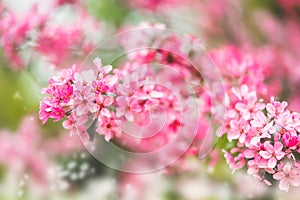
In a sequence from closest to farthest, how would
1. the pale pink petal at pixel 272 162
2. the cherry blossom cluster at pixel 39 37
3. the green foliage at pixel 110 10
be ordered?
the pale pink petal at pixel 272 162 < the cherry blossom cluster at pixel 39 37 < the green foliage at pixel 110 10

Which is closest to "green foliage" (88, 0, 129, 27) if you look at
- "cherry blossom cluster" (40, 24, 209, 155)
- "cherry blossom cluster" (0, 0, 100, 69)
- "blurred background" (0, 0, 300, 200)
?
"blurred background" (0, 0, 300, 200)

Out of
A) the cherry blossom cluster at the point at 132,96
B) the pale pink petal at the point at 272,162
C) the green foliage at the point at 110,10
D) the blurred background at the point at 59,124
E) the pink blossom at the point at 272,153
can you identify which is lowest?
the pale pink petal at the point at 272,162

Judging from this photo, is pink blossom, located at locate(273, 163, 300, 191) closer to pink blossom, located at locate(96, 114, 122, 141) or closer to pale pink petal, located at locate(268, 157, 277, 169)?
pale pink petal, located at locate(268, 157, 277, 169)

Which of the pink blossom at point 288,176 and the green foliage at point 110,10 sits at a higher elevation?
the green foliage at point 110,10

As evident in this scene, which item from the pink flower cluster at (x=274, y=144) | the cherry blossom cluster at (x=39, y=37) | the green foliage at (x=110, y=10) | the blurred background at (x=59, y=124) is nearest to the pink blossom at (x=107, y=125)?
the pink flower cluster at (x=274, y=144)

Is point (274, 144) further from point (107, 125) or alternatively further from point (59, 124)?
point (59, 124)

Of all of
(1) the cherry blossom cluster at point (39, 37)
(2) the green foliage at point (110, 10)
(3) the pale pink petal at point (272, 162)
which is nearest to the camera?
(3) the pale pink petal at point (272, 162)

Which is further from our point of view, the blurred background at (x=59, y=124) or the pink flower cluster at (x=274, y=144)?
the blurred background at (x=59, y=124)

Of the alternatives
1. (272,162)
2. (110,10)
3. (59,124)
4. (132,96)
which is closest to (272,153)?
(272,162)

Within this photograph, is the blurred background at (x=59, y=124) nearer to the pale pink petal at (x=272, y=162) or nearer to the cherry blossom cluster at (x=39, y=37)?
the cherry blossom cluster at (x=39, y=37)
